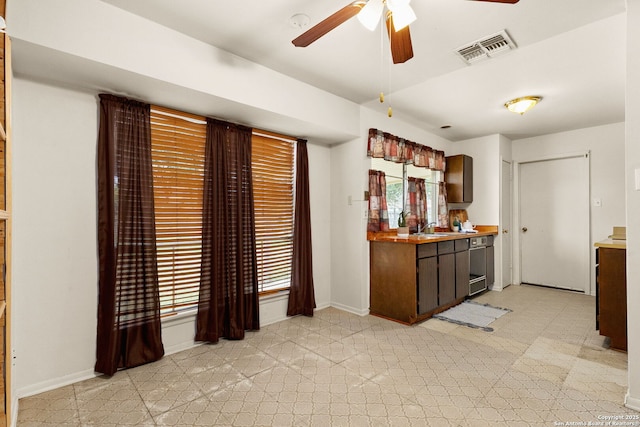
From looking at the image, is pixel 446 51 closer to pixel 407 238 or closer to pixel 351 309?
pixel 407 238

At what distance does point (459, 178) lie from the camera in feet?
16.6

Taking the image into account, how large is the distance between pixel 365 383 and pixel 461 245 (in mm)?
2559

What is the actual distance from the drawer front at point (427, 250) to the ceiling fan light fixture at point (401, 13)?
90.3 inches

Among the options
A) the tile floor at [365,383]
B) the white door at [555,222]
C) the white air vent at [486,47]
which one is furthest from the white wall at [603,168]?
the white air vent at [486,47]

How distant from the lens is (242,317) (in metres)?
3.08

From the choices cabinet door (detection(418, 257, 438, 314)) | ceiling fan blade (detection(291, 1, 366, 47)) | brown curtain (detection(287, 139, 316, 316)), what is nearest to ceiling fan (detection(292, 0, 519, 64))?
ceiling fan blade (detection(291, 1, 366, 47))

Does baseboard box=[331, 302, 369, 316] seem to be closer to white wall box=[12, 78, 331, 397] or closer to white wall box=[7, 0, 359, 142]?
white wall box=[7, 0, 359, 142]

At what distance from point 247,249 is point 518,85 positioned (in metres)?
3.08

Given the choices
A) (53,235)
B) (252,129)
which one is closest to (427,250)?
(252,129)

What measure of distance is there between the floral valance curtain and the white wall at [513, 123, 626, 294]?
1.81m

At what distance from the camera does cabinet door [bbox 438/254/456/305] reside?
12.4 feet

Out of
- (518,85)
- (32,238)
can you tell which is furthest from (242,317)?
(518,85)

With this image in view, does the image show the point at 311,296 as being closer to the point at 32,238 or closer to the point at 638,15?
the point at 32,238

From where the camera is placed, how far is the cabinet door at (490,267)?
4.88m
